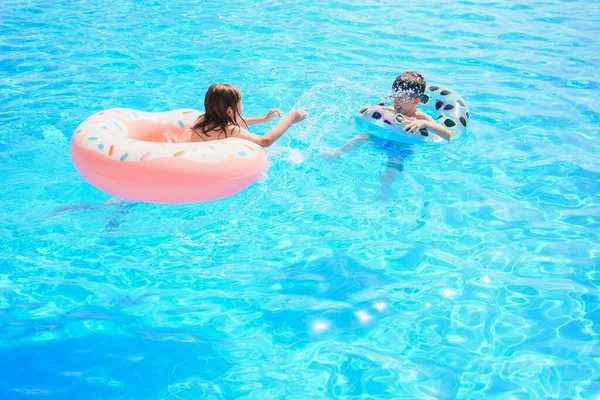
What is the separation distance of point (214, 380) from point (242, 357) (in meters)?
0.21

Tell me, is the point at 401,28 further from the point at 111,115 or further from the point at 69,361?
the point at 69,361

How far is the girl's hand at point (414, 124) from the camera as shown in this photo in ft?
17.1

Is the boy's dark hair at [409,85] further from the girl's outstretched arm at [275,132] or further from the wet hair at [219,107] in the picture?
the wet hair at [219,107]

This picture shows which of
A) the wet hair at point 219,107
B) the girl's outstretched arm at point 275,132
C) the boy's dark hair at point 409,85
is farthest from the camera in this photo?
the boy's dark hair at point 409,85

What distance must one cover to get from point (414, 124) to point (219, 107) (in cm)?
163

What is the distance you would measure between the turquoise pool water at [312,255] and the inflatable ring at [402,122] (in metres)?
0.18

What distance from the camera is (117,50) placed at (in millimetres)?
7930

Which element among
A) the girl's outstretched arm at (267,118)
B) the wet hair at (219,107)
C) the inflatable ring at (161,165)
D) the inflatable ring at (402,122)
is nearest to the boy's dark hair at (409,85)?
the inflatable ring at (402,122)

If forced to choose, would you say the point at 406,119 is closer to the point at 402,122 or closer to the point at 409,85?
the point at 402,122

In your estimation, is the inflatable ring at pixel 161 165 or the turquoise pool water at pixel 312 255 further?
the inflatable ring at pixel 161 165

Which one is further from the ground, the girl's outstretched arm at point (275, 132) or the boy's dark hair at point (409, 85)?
the boy's dark hair at point (409, 85)

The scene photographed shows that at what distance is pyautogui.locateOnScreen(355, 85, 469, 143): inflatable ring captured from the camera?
17.5ft

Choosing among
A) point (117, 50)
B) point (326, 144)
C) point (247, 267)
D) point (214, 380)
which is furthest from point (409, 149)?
point (117, 50)

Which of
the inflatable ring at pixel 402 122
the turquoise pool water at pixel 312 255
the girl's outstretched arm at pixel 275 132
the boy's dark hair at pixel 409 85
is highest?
the boy's dark hair at pixel 409 85
